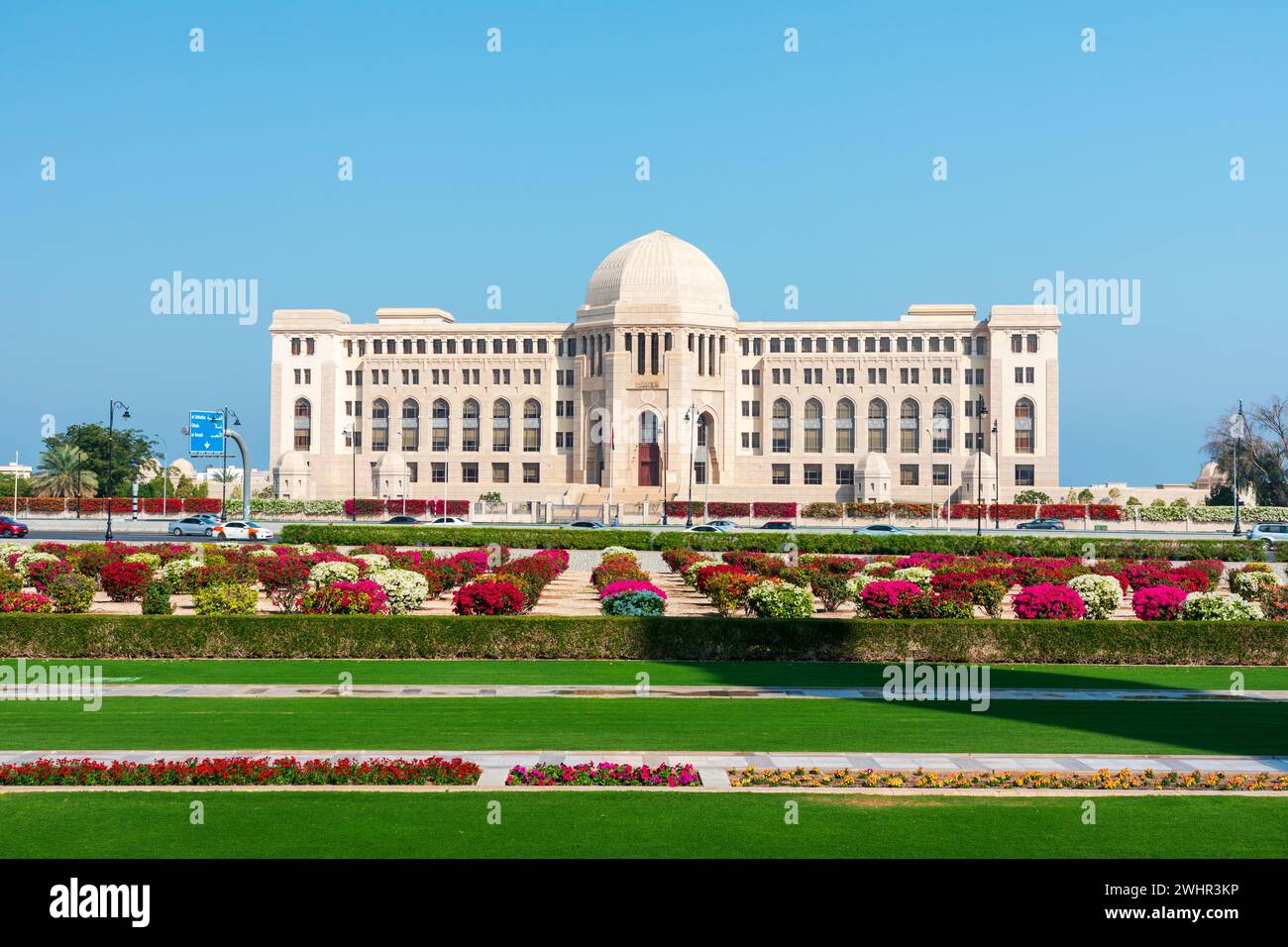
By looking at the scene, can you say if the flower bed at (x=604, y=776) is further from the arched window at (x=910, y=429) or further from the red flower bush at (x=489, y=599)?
the arched window at (x=910, y=429)

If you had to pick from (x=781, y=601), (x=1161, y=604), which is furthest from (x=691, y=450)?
(x=1161, y=604)

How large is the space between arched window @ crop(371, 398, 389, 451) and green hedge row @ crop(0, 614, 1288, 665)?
81360mm

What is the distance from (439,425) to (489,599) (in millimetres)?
79241

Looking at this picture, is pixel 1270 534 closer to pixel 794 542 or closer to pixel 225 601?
pixel 794 542

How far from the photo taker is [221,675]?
23.4 metres

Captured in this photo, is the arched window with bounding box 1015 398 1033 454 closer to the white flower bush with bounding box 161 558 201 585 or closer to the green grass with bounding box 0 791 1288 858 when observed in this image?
the white flower bush with bounding box 161 558 201 585

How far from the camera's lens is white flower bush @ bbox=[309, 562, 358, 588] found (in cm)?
3384

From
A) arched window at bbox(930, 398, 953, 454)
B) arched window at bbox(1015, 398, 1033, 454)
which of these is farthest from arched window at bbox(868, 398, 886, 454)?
arched window at bbox(1015, 398, 1033, 454)

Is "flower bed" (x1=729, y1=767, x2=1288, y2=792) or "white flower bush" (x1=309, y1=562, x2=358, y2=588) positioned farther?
"white flower bush" (x1=309, y1=562, x2=358, y2=588)

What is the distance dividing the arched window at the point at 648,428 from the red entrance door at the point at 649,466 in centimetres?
48
